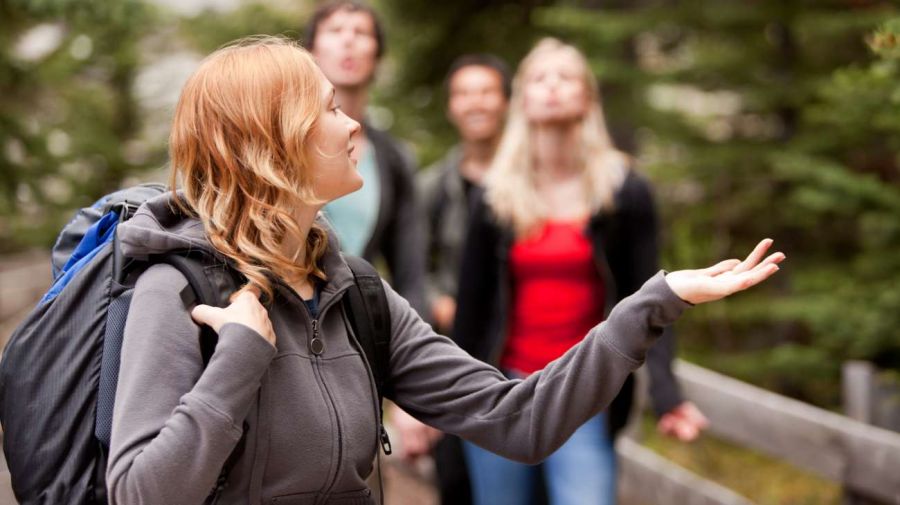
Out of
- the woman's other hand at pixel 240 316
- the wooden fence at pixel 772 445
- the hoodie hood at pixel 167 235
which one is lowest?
the wooden fence at pixel 772 445

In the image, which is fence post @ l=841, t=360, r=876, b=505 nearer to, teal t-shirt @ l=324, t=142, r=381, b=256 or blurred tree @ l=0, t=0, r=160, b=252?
teal t-shirt @ l=324, t=142, r=381, b=256

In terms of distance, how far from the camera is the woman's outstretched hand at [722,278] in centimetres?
222

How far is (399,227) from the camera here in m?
5.02

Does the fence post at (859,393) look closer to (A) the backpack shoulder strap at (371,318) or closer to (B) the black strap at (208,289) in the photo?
(A) the backpack shoulder strap at (371,318)

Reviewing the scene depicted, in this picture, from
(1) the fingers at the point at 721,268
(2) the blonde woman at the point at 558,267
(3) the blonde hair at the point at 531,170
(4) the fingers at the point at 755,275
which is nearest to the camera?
(4) the fingers at the point at 755,275

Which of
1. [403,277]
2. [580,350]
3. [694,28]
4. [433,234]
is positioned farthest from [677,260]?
[580,350]

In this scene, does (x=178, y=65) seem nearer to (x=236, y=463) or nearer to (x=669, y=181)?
(x=669, y=181)

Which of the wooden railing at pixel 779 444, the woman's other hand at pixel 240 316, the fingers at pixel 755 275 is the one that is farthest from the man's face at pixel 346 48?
the fingers at pixel 755 275

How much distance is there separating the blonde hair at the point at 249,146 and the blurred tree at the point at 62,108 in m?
3.72

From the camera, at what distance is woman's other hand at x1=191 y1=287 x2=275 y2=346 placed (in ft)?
7.18

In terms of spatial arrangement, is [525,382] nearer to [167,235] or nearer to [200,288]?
[200,288]

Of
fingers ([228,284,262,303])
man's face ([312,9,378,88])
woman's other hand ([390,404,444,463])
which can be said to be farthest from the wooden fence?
fingers ([228,284,262,303])

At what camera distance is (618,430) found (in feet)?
14.0

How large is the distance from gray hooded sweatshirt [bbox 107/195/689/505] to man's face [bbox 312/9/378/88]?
2.20 metres
